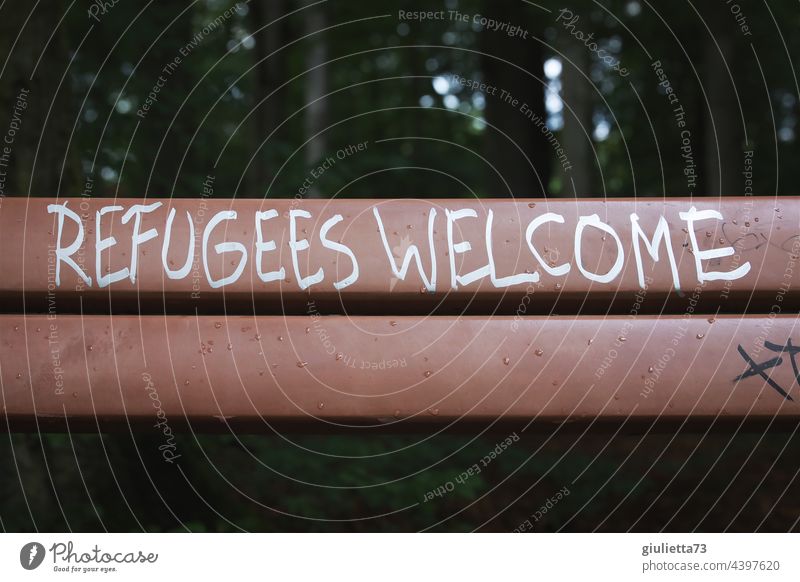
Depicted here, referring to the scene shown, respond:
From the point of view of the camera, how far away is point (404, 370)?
5.24ft

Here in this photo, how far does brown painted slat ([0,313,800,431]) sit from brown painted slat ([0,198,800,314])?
0.22 ft

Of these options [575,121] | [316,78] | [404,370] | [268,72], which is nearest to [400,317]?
[404,370]

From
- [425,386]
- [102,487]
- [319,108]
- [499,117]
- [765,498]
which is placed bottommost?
[765,498]

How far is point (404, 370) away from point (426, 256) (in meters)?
0.28

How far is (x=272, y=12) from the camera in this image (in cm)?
557

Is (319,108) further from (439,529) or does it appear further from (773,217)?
Answer: (773,217)

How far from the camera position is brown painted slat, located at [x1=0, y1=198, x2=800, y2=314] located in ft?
5.33

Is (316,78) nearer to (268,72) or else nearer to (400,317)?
(268,72)

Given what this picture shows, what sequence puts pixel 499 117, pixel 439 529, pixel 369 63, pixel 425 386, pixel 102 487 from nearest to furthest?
1. pixel 425 386
2. pixel 102 487
3. pixel 439 529
4. pixel 499 117
5. pixel 369 63

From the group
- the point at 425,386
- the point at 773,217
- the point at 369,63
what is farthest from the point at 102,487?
the point at 369,63

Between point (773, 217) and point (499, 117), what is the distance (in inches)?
143

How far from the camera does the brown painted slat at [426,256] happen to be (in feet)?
5.33

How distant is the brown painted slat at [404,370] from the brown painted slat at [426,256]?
0.22 ft

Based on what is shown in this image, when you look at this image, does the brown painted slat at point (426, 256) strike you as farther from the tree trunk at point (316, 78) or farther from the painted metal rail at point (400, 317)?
the tree trunk at point (316, 78)
